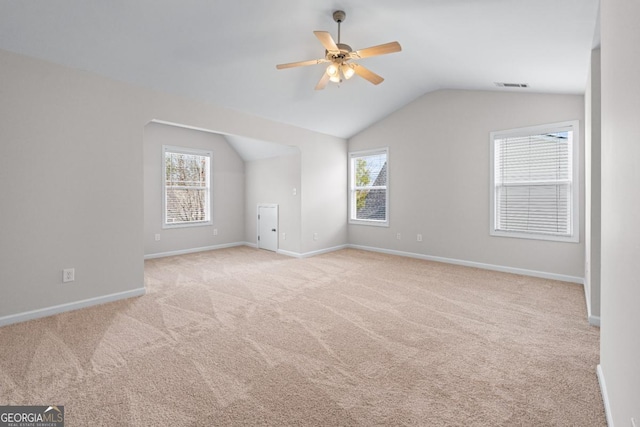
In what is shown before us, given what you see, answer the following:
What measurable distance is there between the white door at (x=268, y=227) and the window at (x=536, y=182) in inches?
157

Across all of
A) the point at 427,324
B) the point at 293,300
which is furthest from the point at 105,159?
the point at 427,324

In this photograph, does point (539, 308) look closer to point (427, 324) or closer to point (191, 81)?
point (427, 324)

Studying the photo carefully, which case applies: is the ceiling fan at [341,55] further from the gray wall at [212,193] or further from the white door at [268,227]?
the gray wall at [212,193]

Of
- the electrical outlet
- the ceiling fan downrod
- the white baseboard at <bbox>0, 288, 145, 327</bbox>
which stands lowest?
the white baseboard at <bbox>0, 288, 145, 327</bbox>

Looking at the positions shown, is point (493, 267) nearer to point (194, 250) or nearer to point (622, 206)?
point (622, 206)

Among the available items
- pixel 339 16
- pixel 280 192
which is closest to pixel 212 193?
pixel 280 192

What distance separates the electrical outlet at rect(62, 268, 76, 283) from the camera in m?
3.08

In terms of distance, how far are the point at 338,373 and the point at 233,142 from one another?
5733 mm

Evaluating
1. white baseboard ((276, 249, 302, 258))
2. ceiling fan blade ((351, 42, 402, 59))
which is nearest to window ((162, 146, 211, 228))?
white baseboard ((276, 249, 302, 258))

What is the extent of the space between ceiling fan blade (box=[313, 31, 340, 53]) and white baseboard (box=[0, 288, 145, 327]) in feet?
11.2

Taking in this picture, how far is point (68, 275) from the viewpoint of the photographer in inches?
122

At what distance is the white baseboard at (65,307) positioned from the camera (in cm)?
279

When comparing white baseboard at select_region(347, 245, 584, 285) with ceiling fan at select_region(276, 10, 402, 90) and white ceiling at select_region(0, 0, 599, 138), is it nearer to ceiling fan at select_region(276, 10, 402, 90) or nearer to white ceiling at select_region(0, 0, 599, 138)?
white ceiling at select_region(0, 0, 599, 138)

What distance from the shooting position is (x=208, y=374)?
204 cm
